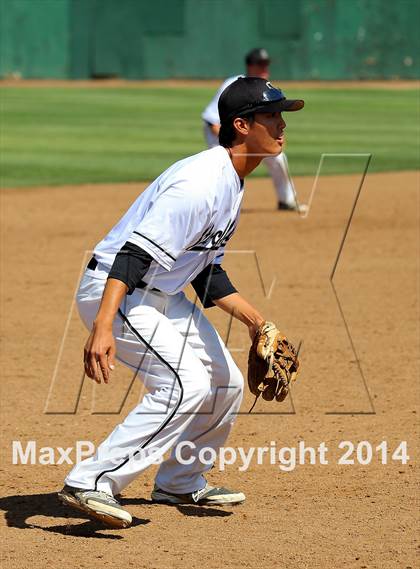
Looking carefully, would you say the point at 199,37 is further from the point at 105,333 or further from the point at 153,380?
the point at 105,333

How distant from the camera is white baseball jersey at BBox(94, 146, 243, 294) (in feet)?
13.0

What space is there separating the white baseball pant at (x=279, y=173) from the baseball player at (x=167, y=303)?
25.6 feet

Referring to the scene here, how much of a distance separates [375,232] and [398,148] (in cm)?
767

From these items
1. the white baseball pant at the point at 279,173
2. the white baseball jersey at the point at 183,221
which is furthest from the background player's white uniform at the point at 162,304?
the white baseball pant at the point at 279,173

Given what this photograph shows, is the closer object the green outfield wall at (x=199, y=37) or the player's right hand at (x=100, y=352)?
the player's right hand at (x=100, y=352)

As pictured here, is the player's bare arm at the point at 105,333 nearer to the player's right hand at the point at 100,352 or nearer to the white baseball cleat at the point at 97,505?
the player's right hand at the point at 100,352

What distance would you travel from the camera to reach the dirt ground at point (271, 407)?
4.06 metres

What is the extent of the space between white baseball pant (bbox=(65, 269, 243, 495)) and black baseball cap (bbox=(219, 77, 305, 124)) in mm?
762

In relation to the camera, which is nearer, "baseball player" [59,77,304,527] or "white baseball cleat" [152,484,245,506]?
"baseball player" [59,77,304,527]

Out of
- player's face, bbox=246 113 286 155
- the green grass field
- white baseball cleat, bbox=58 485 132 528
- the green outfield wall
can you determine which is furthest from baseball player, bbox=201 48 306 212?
the green outfield wall

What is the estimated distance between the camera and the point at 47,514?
175 inches

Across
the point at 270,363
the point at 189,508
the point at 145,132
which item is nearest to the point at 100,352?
the point at 270,363

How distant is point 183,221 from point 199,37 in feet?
104

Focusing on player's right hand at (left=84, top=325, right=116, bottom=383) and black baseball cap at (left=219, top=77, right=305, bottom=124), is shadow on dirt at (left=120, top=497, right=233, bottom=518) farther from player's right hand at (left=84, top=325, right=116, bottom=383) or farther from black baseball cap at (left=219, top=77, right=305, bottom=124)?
black baseball cap at (left=219, top=77, right=305, bottom=124)
